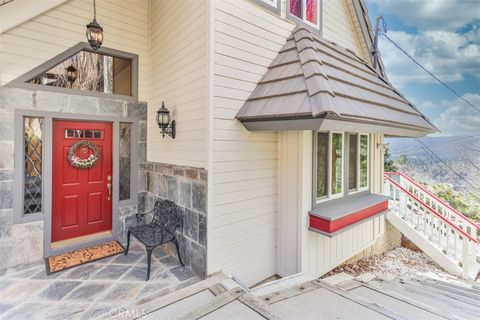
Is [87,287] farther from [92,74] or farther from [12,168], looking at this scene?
[92,74]

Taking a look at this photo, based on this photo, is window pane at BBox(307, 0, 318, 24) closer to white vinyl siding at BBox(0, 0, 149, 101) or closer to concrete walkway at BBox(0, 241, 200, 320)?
white vinyl siding at BBox(0, 0, 149, 101)

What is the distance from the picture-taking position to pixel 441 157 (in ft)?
37.5

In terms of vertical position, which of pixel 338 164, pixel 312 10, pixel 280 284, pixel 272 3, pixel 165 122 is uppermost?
pixel 312 10

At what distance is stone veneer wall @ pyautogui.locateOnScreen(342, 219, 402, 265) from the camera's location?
17.0ft

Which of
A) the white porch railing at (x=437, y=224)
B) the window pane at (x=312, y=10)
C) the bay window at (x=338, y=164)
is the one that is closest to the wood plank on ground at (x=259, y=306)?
the bay window at (x=338, y=164)

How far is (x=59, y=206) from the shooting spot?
12.6ft

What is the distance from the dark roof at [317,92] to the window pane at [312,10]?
0.82m

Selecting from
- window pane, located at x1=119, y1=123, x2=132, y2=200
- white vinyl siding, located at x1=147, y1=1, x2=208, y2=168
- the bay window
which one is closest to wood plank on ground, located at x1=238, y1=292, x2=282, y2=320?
white vinyl siding, located at x1=147, y1=1, x2=208, y2=168

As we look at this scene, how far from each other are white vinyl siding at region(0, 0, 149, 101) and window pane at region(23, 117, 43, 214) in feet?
2.27

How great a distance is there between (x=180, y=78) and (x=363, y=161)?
3.95m

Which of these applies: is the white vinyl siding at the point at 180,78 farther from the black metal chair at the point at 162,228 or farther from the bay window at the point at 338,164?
the bay window at the point at 338,164

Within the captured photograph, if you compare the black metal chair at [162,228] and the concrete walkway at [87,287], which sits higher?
the black metal chair at [162,228]

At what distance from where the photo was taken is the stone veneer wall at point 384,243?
17.0 feet

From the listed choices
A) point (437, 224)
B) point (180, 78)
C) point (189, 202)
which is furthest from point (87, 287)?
point (437, 224)
